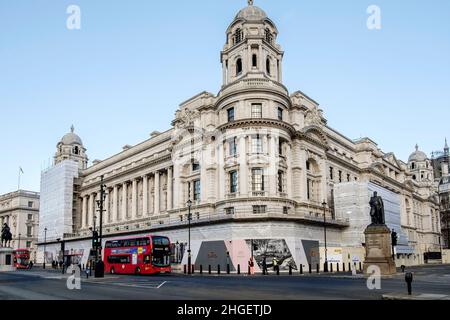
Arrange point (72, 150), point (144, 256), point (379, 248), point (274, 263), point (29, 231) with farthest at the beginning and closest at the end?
point (29, 231) → point (72, 150) → point (274, 263) → point (144, 256) → point (379, 248)

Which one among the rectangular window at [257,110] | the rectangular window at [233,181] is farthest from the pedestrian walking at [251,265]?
the rectangular window at [257,110]

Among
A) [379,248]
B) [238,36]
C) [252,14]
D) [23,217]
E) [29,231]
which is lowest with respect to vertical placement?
[379,248]

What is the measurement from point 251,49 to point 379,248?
107ft

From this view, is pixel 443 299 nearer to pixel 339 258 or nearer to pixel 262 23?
pixel 339 258

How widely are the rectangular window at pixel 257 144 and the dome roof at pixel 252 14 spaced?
17103 millimetres

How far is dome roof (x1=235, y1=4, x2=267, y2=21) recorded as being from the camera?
5984 cm

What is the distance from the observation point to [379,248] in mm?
34281

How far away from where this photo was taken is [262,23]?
59.7 m

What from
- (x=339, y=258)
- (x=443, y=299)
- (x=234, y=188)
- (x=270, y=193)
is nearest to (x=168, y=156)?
(x=234, y=188)

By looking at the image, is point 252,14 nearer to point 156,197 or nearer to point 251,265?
point 156,197

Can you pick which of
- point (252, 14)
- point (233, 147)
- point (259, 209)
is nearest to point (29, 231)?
point (233, 147)

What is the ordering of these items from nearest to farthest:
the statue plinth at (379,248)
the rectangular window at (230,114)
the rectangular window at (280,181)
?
the statue plinth at (379,248) → the rectangular window at (280,181) → the rectangular window at (230,114)

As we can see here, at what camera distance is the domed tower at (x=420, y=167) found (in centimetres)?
12075

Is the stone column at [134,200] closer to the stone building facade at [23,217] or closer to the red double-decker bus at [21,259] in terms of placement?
the red double-decker bus at [21,259]
